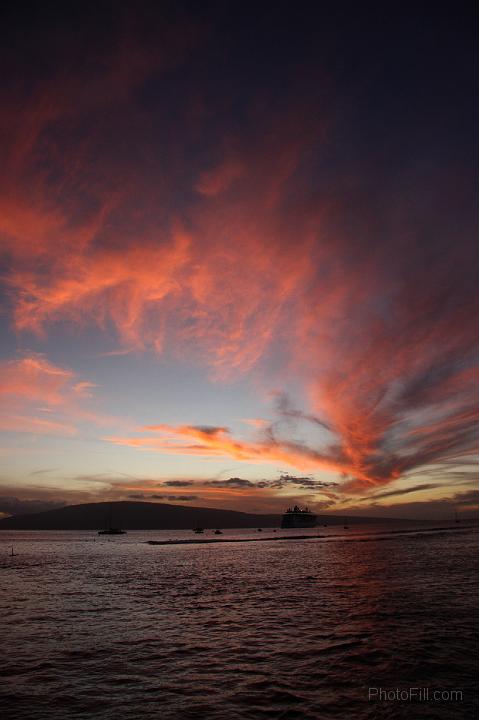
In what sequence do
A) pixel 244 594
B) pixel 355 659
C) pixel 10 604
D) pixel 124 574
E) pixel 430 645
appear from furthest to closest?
pixel 124 574, pixel 244 594, pixel 10 604, pixel 430 645, pixel 355 659

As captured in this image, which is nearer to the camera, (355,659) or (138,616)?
(355,659)

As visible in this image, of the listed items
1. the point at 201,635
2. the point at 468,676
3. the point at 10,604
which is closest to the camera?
the point at 468,676

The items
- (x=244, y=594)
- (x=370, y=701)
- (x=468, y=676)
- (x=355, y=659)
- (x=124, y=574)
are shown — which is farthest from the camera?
(x=124, y=574)

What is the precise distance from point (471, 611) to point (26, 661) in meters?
27.4

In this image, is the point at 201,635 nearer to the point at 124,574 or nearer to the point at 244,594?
the point at 244,594

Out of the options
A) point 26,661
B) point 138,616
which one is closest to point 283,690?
point 26,661

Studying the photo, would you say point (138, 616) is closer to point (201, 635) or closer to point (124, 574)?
point (201, 635)

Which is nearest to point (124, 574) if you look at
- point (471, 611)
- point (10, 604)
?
point (10, 604)

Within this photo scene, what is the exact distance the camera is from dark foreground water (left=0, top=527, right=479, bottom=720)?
15250mm

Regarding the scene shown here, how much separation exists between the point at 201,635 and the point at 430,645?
12383 millimetres

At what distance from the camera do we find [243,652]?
2164cm

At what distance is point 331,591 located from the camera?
40.9 m

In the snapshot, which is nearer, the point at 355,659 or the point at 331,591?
the point at 355,659

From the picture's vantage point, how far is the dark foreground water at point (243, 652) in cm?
1525
